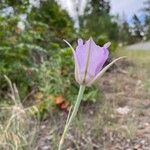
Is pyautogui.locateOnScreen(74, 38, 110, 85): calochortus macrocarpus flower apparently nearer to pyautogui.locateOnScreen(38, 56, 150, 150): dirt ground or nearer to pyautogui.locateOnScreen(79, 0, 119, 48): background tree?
pyautogui.locateOnScreen(38, 56, 150, 150): dirt ground

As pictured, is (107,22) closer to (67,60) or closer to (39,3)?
(39,3)

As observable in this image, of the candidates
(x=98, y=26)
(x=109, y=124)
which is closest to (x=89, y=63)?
(x=109, y=124)

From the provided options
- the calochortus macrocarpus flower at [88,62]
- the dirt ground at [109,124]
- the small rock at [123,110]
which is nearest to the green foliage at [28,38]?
the dirt ground at [109,124]

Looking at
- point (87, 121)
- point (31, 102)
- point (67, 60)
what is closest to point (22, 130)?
point (87, 121)

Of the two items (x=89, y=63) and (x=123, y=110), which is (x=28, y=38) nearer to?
(x=123, y=110)

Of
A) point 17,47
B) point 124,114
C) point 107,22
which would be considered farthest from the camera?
point 107,22

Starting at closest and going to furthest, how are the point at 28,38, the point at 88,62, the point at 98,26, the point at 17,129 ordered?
the point at 88,62
the point at 17,129
the point at 28,38
the point at 98,26

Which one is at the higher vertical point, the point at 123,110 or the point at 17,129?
the point at 17,129
